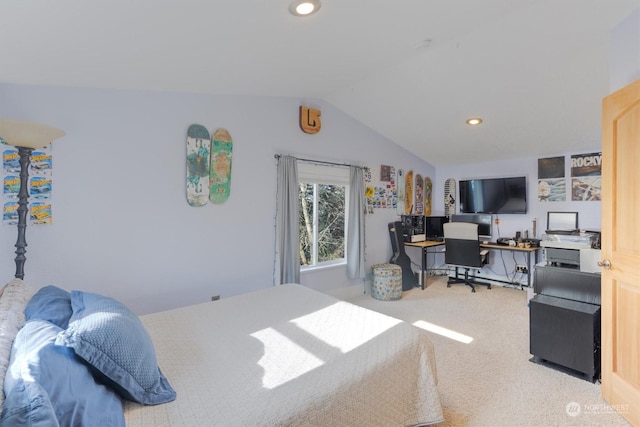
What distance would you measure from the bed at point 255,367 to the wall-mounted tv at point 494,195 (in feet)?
12.0

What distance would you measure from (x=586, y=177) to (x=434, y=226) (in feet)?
6.70

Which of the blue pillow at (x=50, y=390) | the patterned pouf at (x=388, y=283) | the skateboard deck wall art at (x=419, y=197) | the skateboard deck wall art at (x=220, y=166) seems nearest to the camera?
the blue pillow at (x=50, y=390)

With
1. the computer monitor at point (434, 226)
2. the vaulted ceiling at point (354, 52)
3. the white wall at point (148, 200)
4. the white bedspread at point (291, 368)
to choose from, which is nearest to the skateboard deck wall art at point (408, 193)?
the computer monitor at point (434, 226)

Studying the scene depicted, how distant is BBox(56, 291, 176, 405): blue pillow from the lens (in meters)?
1.07

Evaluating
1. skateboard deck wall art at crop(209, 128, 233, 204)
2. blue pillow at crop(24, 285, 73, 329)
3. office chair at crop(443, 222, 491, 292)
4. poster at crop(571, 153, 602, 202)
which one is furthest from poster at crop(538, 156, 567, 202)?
blue pillow at crop(24, 285, 73, 329)

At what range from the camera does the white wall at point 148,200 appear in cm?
220

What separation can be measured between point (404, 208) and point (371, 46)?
296 cm

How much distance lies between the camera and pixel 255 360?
1.43m

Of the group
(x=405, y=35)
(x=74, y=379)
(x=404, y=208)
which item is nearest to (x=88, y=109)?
(x=74, y=379)

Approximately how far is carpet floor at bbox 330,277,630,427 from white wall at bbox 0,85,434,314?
6.15ft

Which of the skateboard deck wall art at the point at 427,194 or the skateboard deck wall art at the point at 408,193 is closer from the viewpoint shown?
the skateboard deck wall art at the point at 408,193

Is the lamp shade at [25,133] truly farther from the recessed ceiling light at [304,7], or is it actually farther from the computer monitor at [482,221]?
the computer monitor at [482,221]

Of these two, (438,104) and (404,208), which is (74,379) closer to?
(438,104)

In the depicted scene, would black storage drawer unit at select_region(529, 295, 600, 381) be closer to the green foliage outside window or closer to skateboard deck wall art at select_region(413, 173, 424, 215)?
the green foliage outside window
